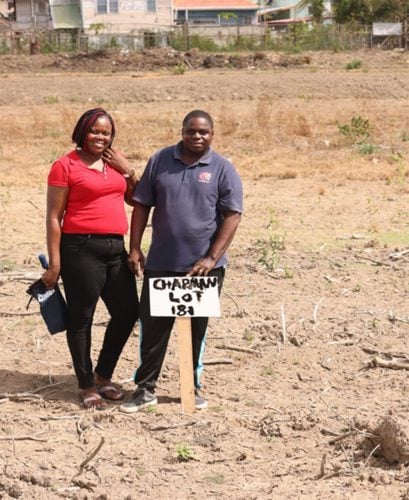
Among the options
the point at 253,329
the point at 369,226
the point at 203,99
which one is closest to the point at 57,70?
the point at 203,99

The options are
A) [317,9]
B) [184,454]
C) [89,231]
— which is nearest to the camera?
[184,454]

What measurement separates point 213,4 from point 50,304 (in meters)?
64.7

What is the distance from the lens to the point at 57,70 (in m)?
39.5

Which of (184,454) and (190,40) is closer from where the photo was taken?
(184,454)

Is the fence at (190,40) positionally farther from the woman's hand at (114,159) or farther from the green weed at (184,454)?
the green weed at (184,454)

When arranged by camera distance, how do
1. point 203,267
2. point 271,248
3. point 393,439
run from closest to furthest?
point 393,439, point 203,267, point 271,248

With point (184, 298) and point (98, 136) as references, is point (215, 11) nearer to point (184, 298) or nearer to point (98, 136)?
point (98, 136)

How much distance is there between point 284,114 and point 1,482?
624 inches

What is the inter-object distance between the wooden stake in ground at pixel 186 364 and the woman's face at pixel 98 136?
0.98m

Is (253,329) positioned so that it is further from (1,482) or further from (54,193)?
(1,482)

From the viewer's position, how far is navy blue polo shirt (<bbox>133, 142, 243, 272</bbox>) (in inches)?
205

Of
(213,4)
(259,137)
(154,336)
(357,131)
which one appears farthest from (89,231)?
(213,4)

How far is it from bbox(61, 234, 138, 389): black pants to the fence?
4167cm

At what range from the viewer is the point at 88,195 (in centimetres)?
534
